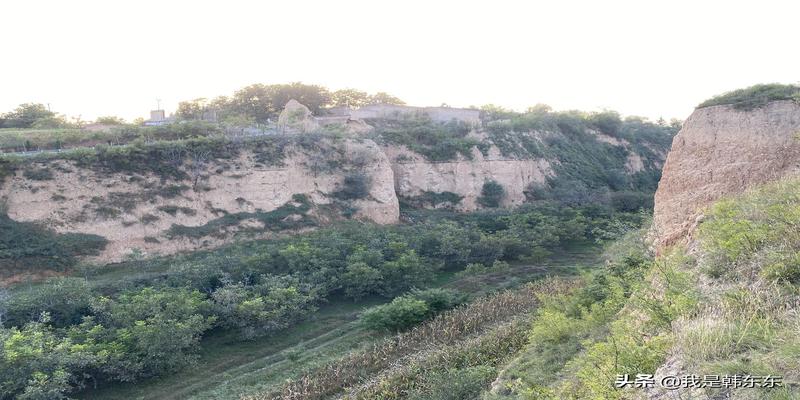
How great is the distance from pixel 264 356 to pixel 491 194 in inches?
863

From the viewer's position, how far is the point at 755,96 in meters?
12.9

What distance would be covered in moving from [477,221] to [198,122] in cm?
1711

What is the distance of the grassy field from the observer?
13.3 m

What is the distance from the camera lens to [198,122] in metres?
27.9

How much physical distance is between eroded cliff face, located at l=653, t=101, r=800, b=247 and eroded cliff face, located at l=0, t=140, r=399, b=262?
18.5 m

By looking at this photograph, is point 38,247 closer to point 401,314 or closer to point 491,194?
point 401,314

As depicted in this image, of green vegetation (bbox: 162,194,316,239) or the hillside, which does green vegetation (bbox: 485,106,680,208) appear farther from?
green vegetation (bbox: 162,194,316,239)

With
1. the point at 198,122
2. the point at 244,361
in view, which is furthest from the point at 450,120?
the point at 244,361

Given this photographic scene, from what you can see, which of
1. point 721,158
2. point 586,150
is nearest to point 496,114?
point 586,150

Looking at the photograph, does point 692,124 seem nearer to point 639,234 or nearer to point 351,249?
point 639,234

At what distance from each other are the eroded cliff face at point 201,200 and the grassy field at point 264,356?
820cm

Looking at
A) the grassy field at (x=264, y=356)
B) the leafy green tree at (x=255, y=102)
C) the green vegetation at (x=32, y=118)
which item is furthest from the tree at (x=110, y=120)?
the grassy field at (x=264, y=356)

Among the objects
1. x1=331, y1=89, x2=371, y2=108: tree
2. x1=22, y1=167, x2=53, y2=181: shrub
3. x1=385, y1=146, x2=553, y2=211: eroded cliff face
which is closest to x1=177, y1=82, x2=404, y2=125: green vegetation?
x1=331, y1=89, x2=371, y2=108: tree

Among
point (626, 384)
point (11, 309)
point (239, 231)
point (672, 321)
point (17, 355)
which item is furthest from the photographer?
point (239, 231)
